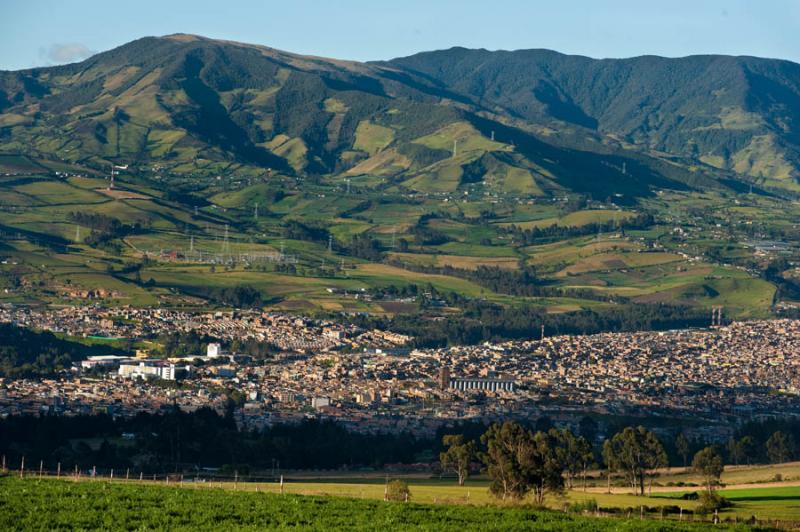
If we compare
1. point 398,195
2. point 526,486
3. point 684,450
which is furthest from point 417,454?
point 398,195

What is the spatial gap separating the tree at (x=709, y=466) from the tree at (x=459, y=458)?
816 cm

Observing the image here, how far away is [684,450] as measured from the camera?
5900cm

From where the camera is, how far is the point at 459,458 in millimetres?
49250

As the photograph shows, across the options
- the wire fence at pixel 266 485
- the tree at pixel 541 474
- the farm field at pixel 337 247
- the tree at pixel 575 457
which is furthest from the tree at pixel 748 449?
the farm field at pixel 337 247

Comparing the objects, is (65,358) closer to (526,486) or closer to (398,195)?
(526,486)

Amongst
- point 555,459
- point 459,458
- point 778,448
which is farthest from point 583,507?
point 778,448

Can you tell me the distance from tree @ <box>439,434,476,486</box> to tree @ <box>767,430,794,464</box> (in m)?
15.0

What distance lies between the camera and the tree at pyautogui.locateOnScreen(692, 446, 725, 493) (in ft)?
164

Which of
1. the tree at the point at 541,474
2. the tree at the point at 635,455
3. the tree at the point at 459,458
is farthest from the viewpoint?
the tree at the point at 635,455

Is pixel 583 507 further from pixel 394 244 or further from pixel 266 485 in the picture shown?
pixel 394 244

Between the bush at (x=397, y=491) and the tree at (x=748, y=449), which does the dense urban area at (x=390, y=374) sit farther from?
the bush at (x=397, y=491)

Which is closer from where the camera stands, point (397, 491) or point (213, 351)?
point (397, 491)

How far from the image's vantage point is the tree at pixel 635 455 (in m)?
50.8

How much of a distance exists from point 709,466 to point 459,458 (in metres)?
8.93
